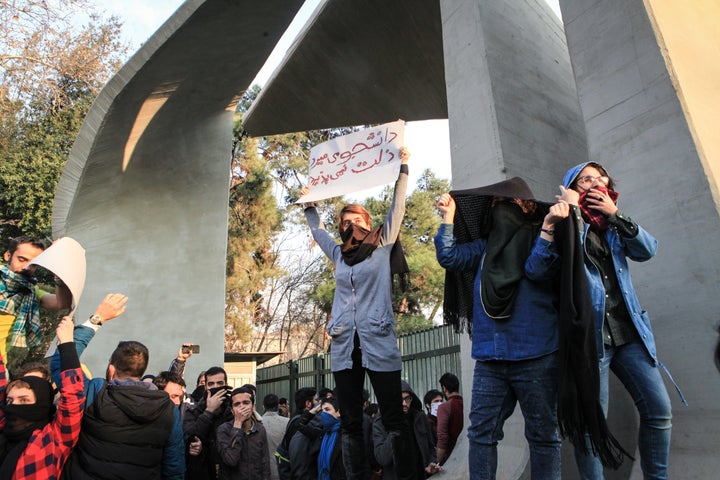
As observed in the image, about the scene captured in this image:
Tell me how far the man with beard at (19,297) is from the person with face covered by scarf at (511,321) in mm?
2190

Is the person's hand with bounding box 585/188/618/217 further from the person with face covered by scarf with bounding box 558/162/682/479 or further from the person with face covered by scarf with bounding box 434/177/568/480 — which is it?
the person with face covered by scarf with bounding box 434/177/568/480

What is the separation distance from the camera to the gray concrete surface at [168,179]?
288 inches

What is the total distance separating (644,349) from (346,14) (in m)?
6.49

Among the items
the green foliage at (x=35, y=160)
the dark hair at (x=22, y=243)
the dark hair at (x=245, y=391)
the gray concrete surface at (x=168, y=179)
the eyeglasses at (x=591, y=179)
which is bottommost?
the dark hair at (x=245, y=391)

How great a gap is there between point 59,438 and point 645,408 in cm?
264

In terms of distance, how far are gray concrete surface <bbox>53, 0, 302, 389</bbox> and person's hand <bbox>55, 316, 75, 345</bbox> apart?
17.5ft

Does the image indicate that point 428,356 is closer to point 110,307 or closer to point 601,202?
point 601,202

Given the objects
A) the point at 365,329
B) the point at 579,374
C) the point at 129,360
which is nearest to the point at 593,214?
the point at 579,374

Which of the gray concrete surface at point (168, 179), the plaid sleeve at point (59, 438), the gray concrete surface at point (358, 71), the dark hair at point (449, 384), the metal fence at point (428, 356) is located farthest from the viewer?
the metal fence at point (428, 356)

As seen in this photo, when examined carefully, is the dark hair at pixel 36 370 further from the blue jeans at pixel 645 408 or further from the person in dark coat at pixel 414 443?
the blue jeans at pixel 645 408

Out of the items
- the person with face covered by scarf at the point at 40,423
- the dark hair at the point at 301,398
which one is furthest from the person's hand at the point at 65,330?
the dark hair at the point at 301,398

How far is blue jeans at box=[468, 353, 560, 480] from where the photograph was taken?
2.35 m

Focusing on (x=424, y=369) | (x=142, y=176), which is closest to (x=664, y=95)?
(x=424, y=369)

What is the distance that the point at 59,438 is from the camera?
100.0 inches
